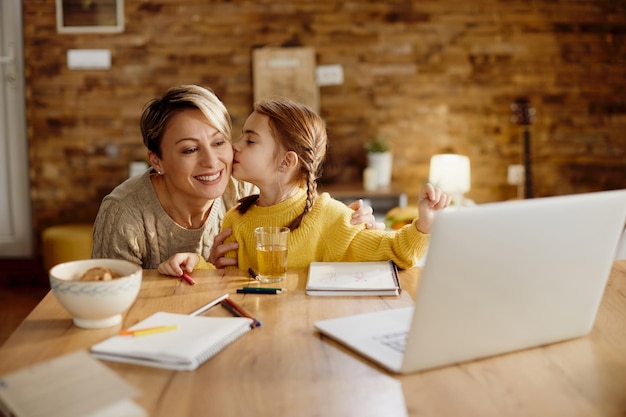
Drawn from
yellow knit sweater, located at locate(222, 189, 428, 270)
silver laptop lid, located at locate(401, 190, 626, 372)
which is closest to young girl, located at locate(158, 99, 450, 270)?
yellow knit sweater, located at locate(222, 189, 428, 270)

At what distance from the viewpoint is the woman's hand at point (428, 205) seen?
1543 millimetres

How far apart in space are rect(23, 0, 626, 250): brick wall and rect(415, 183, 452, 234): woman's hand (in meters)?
3.08

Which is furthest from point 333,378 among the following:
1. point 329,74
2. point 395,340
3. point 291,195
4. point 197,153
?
point 329,74

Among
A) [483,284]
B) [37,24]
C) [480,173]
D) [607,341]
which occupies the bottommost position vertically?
[480,173]

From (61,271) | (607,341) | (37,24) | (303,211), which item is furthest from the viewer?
(37,24)

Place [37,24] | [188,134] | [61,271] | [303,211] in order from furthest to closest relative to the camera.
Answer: [37,24], [188,134], [303,211], [61,271]

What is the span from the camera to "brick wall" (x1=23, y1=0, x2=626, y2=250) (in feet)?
14.8

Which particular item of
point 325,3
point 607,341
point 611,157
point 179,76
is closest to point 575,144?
point 611,157

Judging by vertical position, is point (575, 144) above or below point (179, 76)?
below

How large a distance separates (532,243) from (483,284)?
91 mm

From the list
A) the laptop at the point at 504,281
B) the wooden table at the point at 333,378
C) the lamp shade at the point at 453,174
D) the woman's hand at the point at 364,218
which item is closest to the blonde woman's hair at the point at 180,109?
the woman's hand at the point at 364,218

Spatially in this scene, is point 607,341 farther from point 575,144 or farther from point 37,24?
point 37,24

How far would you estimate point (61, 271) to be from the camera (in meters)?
1.28

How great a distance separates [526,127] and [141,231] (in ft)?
10.4
